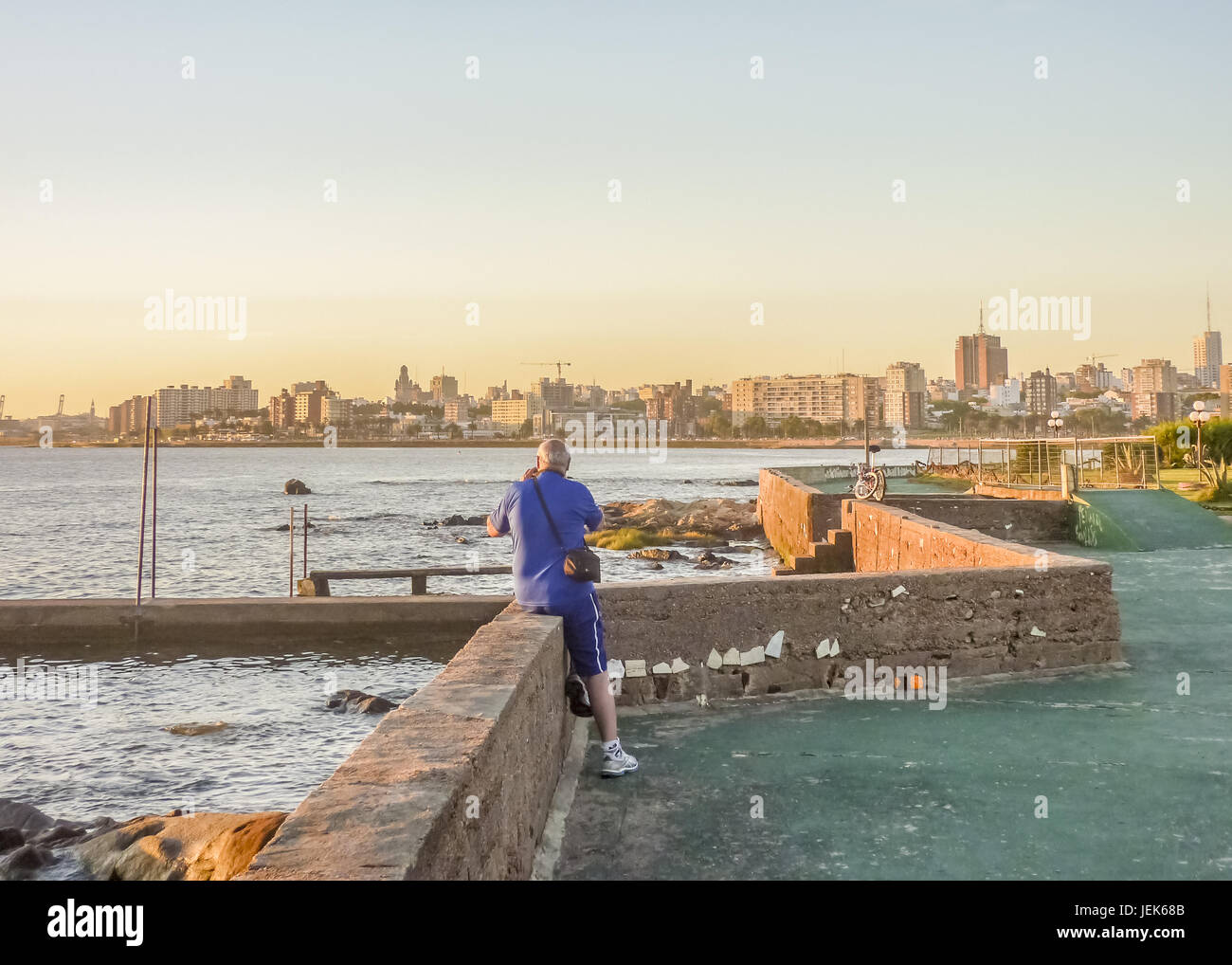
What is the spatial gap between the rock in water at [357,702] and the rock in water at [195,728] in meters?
1.58

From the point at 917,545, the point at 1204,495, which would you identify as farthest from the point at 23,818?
the point at 1204,495

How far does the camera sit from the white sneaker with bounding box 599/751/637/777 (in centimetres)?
520

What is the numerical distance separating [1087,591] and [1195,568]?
25.1 feet

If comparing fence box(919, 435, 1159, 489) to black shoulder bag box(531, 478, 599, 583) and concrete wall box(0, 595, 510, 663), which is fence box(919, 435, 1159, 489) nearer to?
concrete wall box(0, 595, 510, 663)

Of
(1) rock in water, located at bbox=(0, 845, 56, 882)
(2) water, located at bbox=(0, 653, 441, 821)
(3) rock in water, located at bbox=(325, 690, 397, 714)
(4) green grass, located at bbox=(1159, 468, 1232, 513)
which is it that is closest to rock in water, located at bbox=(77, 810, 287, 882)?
(1) rock in water, located at bbox=(0, 845, 56, 882)

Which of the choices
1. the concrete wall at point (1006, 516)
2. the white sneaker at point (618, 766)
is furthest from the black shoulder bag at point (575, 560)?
the concrete wall at point (1006, 516)

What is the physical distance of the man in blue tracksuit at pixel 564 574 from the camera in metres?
5.23

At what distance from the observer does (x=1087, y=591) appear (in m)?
7.52

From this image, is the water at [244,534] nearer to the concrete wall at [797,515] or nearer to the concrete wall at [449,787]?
the concrete wall at [797,515]

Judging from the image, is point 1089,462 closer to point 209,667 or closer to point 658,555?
point 658,555

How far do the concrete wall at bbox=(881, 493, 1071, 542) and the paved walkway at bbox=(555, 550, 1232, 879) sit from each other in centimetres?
1008

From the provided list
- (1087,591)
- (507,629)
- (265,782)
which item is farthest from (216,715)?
(1087,591)
